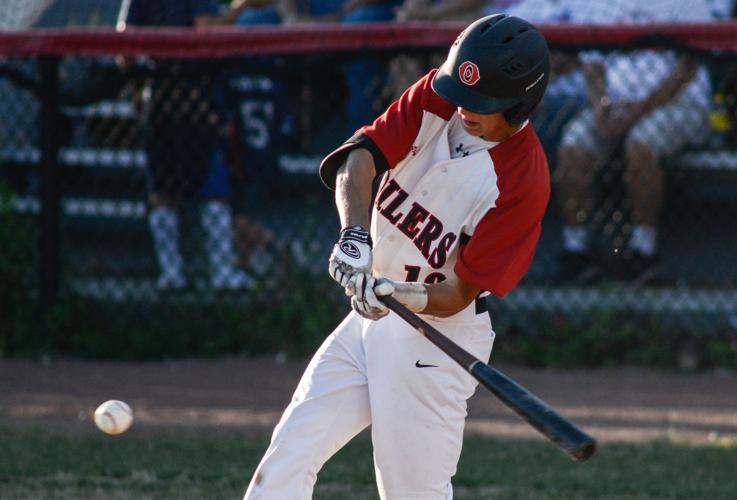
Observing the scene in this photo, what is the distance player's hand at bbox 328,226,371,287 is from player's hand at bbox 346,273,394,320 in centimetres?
3

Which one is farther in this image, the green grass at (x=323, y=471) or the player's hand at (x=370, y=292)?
the green grass at (x=323, y=471)

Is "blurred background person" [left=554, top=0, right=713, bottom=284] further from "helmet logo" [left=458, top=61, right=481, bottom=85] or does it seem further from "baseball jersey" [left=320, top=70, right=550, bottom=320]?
"helmet logo" [left=458, top=61, right=481, bottom=85]

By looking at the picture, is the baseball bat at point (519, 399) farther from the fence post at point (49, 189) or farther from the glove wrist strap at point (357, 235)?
the fence post at point (49, 189)

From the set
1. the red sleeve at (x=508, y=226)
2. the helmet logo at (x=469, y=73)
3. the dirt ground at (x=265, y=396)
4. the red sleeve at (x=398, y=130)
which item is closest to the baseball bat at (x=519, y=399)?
the red sleeve at (x=508, y=226)

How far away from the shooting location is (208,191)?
6.79 meters

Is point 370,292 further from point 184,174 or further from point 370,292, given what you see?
point 184,174

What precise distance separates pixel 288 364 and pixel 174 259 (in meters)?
0.92

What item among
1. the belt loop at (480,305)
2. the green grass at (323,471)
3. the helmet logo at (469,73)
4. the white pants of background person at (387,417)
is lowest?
the green grass at (323,471)

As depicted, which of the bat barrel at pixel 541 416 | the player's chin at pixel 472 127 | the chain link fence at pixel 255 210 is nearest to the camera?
the bat barrel at pixel 541 416

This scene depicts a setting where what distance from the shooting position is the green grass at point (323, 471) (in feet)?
14.7

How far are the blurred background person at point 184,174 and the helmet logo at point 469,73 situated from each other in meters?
3.59

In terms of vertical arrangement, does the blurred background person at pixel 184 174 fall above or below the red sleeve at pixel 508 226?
below

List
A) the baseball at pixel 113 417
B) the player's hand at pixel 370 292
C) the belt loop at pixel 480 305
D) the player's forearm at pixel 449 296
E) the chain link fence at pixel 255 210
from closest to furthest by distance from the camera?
the player's hand at pixel 370 292
the player's forearm at pixel 449 296
the belt loop at pixel 480 305
the baseball at pixel 113 417
the chain link fence at pixel 255 210

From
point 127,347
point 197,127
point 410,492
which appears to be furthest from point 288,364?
point 410,492
